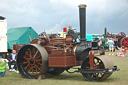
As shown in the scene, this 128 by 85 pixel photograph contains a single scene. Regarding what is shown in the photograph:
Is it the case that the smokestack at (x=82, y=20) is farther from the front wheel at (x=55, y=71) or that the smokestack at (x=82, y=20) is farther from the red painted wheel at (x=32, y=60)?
the front wheel at (x=55, y=71)

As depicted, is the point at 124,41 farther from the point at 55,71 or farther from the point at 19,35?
the point at 55,71

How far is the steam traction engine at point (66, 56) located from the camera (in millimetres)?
6829

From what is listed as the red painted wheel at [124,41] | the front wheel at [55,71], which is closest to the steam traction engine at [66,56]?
the front wheel at [55,71]

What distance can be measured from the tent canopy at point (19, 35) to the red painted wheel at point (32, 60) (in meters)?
7.99

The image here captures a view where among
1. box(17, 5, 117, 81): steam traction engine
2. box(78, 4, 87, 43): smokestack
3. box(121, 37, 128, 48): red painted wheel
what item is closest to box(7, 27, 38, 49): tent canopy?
box(17, 5, 117, 81): steam traction engine

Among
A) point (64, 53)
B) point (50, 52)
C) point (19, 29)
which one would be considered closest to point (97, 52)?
point (64, 53)

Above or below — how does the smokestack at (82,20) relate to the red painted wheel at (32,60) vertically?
above

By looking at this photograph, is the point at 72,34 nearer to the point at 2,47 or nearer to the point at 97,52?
the point at 97,52

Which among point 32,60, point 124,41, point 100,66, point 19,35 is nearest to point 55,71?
point 32,60

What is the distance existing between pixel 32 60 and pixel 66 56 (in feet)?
3.93

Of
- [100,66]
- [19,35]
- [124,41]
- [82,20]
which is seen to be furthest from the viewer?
[124,41]

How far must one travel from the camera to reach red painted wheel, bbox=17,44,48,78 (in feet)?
24.1

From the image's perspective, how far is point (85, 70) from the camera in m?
6.85

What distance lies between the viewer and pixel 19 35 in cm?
1628
